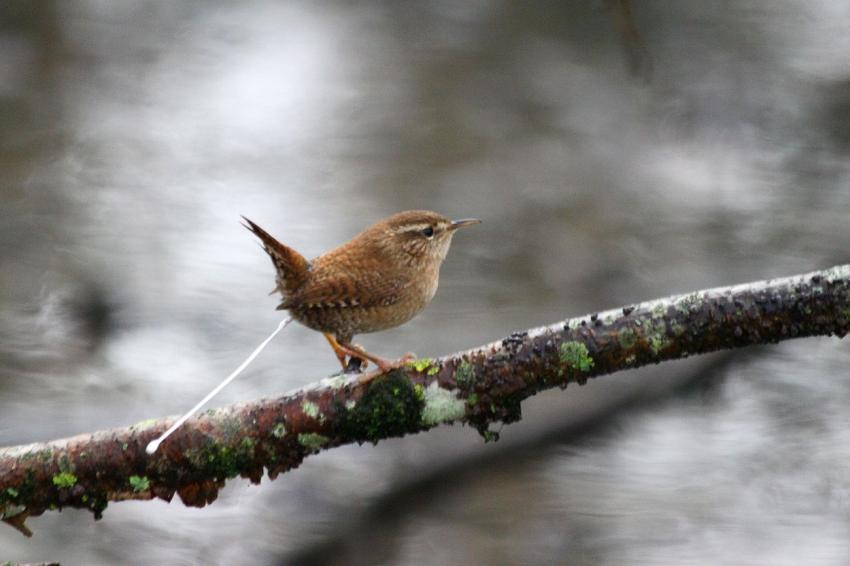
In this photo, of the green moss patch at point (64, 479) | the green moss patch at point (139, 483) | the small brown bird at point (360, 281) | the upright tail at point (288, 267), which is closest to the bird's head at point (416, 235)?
the small brown bird at point (360, 281)

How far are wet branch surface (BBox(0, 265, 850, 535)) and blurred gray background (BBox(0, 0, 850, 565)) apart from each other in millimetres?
1626

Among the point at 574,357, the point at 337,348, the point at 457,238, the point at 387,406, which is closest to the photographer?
the point at 574,357

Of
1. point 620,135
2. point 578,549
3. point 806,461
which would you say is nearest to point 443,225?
point 578,549

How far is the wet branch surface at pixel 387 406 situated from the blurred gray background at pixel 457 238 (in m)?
1.63

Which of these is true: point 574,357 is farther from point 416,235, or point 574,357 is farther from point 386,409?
point 416,235

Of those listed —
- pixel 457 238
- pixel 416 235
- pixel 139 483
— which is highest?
pixel 457 238

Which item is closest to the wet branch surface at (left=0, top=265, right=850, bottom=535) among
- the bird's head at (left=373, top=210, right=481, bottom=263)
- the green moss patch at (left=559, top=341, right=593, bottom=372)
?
the green moss patch at (left=559, top=341, right=593, bottom=372)

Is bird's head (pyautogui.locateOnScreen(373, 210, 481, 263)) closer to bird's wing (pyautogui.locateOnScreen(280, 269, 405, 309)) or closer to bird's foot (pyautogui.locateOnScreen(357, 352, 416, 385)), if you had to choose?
bird's wing (pyautogui.locateOnScreen(280, 269, 405, 309))

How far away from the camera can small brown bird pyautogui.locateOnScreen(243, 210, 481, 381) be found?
3578mm

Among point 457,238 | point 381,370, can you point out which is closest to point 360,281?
point 381,370

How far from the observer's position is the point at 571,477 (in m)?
4.78

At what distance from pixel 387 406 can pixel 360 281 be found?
0.94 metres

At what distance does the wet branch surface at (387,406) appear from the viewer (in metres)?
2.65

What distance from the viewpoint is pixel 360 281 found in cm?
366
